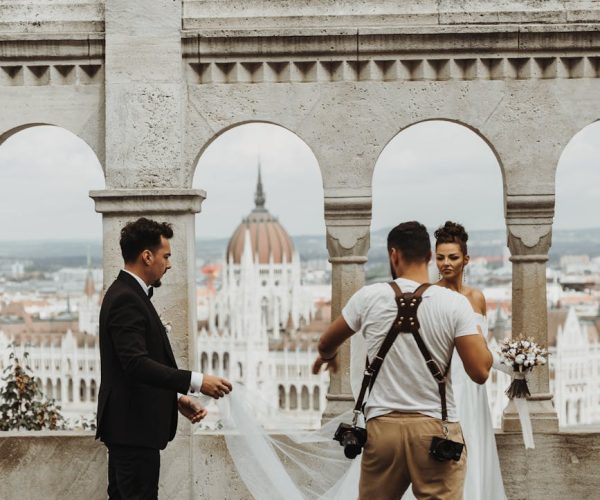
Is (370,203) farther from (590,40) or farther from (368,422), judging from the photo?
(368,422)

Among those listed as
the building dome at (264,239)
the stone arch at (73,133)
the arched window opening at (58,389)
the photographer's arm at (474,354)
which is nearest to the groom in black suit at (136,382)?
the photographer's arm at (474,354)


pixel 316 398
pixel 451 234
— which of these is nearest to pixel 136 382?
pixel 451 234

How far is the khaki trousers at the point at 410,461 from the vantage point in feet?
15.9

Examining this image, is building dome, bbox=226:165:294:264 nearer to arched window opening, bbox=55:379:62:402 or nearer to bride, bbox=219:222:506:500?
arched window opening, bbox=55:379:62:402

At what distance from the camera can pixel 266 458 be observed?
642 centimetres

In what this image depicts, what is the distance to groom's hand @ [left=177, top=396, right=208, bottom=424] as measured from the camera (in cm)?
537

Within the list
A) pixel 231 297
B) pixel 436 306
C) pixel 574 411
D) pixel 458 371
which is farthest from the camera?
pixel 231 297

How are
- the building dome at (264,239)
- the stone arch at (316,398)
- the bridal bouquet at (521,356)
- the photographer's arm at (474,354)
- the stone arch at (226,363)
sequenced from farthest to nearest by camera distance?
the building dome at (264,239)
the stone arch at (226,363)
the stone arch at (316,398)
the bridal bouquet at (521,356)
the photographer's arm at (474,354)

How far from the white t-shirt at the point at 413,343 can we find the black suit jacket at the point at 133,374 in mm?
764

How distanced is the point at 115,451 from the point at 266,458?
131 cm

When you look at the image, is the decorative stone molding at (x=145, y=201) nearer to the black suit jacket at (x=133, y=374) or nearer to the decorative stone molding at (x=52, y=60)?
the decorative stone molding at (x=52, y=60)

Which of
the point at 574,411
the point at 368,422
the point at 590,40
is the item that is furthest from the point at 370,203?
the point at 574,411

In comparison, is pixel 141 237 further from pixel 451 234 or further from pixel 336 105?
pixel 336 105

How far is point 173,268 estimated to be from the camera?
24.7 ft
